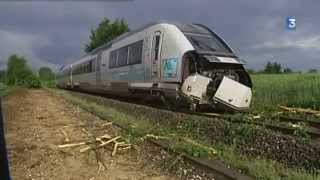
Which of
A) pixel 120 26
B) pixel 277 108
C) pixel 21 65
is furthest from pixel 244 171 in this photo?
pixel 21 65

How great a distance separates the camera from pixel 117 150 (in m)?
7.66

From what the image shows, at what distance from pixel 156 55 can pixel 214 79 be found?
8.61 ft

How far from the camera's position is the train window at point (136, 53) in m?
17.6

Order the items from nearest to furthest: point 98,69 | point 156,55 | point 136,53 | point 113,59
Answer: point 156,55
point 136,53
point 113,59
point 98,69

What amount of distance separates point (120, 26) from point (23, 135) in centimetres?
7123

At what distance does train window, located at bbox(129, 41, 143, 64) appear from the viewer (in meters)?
17.6

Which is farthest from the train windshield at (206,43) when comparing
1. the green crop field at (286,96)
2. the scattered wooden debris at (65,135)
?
the scattered wooden debris at (65,135)

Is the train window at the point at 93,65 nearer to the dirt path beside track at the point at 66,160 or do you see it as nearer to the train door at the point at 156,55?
the train door at the point at 156,55

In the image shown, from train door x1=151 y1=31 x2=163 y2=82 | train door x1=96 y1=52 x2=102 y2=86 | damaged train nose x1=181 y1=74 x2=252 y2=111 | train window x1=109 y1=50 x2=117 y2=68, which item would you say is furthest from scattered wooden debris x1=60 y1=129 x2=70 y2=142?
train door x1=96 y1=52 x2=102 y2=86

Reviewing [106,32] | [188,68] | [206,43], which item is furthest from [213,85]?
[106,32]

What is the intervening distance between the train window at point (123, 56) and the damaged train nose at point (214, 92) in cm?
670

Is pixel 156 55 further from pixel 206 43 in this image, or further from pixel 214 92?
pixel 214 92

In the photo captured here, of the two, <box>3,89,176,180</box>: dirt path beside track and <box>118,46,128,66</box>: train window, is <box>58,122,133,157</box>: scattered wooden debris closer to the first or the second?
<box>3,89,176,180</box>: dirt path beside track

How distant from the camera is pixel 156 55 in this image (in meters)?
15.8
